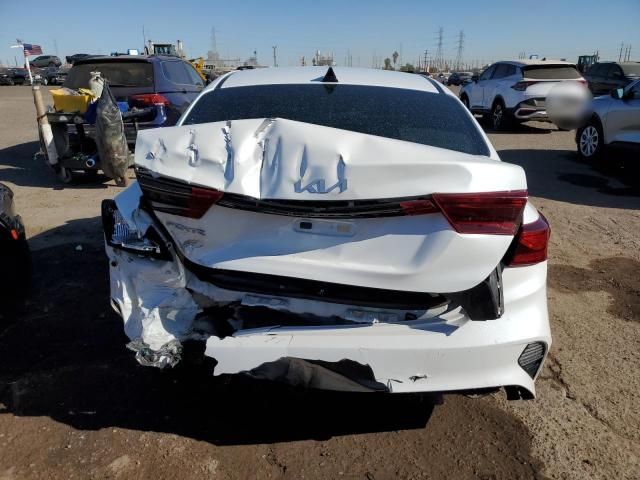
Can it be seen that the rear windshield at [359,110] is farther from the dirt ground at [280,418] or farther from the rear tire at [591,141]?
the rear tire at [591,141]

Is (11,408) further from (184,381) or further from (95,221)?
(95,221)

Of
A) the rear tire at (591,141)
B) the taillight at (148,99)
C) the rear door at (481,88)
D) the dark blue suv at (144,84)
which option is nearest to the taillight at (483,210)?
the dark blue suv at (144,84)

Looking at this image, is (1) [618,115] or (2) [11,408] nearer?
(2) [11,408]

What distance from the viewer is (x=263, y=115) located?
9.68ft

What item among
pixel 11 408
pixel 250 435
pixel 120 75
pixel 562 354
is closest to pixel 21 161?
pixel 120 75

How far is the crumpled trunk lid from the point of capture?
199 cm

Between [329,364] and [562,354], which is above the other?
[329,364]

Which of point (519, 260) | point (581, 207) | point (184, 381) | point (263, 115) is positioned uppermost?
point (263, 115)

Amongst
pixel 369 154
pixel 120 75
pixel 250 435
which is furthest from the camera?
pixel 120 75

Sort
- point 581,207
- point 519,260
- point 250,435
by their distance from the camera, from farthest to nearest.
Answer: point 581,207
point 250,435
point 519,260

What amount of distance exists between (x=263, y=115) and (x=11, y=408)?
2089 mm

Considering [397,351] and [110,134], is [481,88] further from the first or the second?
[397,351]

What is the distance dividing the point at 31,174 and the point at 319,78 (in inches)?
→ 274

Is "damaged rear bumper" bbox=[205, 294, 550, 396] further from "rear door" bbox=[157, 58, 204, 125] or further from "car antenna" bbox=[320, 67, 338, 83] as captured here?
"rear door" bbox=[157, 58, 204, 125]
